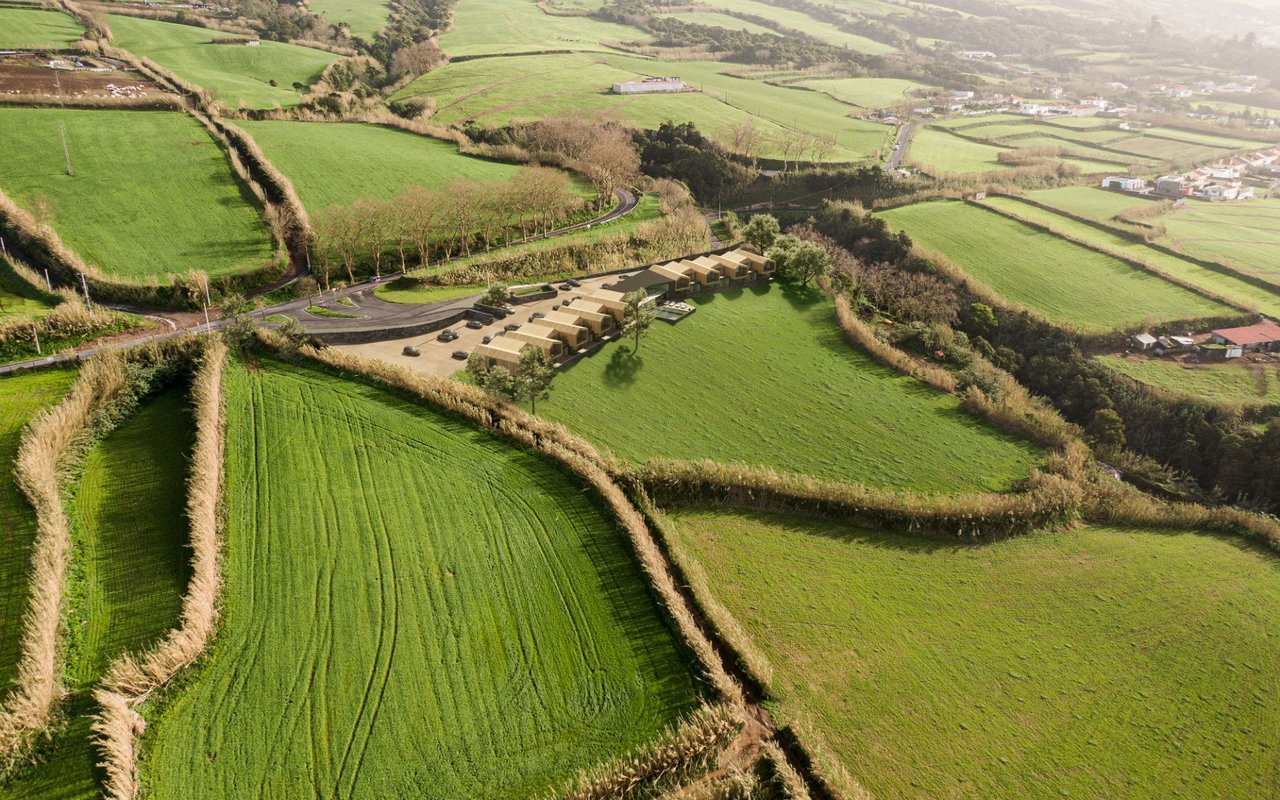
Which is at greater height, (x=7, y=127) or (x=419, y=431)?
(x=7, y=127)

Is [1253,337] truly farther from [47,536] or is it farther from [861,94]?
[861,94]

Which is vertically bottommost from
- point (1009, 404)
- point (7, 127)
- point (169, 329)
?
point (169, 329)

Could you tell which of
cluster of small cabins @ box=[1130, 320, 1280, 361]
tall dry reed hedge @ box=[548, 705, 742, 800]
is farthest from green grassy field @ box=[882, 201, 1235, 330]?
tall dry reed hedge @ box=[548, 705, 742, 800]

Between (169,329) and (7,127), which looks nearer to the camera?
(169,329)

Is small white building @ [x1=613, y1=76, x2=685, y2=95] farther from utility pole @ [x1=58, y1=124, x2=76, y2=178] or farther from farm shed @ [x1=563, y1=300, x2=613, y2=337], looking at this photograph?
farm shed @ [x1=563, y1=300, x2=613, y2=337]

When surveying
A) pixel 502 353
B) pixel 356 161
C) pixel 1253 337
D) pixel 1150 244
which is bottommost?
pixel 502 353

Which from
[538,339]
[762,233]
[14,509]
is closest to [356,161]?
[538,339]

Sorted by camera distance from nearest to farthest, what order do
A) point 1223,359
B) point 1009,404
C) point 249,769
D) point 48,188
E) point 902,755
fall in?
1. point 249,769
2. point 902,755
3. point 1009,404
4. point 1223,359
5. point 48,188

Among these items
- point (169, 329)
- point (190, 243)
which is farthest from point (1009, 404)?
point (190, 243)

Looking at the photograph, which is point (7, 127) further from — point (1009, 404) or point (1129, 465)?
point (1129, 465)
